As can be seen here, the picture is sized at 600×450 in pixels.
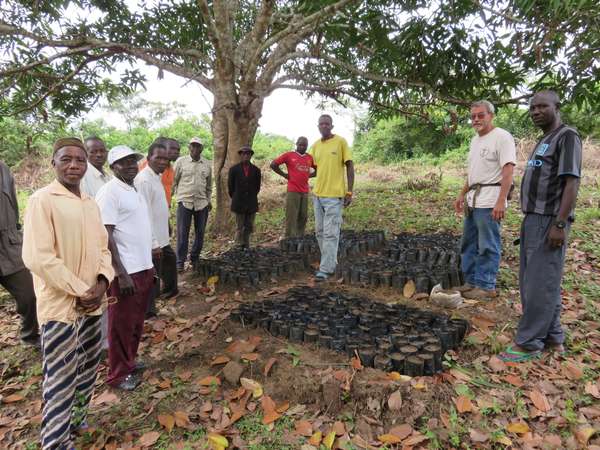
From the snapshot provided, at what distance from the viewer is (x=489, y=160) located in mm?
4020

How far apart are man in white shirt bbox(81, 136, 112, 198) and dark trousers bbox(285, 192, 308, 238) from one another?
3474mm

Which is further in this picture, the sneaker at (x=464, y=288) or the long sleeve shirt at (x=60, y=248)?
the sneaker at (x=464, y=288)

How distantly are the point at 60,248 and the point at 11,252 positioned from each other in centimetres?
175

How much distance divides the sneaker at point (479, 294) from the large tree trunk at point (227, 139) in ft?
15.5

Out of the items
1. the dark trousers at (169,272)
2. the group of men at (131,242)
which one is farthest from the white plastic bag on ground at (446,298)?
the dark trousers at (169,272)

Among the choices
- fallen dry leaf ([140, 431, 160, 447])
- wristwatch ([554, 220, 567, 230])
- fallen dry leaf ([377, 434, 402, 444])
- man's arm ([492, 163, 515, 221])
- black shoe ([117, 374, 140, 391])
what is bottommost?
fallen dry leaf ([140, 431, 160, 447])

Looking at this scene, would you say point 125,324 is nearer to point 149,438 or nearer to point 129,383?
point 129,383

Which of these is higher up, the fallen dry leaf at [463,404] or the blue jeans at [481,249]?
the blue jeans at [481,249]

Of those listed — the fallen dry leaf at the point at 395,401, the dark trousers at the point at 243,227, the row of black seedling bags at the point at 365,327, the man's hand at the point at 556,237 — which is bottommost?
the fallen dry leaf at the point at 395,401

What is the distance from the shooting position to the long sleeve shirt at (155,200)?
3.94m

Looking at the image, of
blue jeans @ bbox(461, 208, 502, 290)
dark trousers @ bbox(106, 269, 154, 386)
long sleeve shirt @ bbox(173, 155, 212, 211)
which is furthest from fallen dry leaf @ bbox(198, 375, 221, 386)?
long sleeve shirt @ bbox(173, 155, 212, 211)

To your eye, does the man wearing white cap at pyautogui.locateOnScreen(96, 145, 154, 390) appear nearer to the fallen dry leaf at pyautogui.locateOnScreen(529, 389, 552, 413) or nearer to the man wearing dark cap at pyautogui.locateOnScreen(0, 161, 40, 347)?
the man wearing dark cap at pyautogui.locateOnScreen(0, 161, 40, 347)

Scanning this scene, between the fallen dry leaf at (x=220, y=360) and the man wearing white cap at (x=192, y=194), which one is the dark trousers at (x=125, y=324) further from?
the man wearing white cap at (x=192, y=194)

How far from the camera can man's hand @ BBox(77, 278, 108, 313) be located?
2.30m
